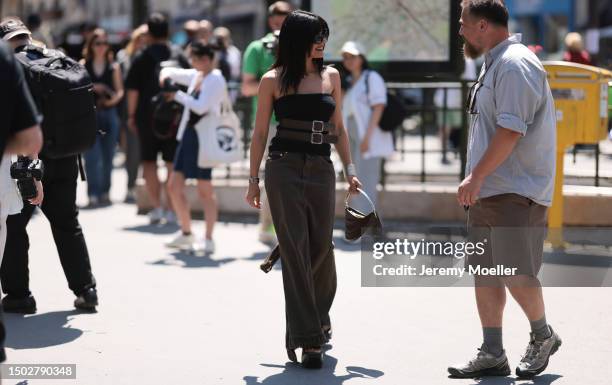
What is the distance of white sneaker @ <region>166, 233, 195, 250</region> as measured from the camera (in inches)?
388

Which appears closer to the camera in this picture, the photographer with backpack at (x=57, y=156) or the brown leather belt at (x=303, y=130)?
the brown leather belt at (x=303, y=130)

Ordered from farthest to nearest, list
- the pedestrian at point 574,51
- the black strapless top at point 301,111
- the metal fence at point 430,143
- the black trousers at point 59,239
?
the pedestrian at point 574,51
the metal fence at point 430,143
the black trousers at point 59,239
the black strapless top at point 301,111

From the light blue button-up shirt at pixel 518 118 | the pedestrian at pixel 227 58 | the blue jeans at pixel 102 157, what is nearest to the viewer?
the light blue button-up shirt at pixel 518 118

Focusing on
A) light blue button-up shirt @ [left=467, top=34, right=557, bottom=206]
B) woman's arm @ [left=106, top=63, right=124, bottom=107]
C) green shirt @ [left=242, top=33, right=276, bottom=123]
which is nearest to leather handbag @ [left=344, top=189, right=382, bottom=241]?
light blue button-up shirt @ [left=467, top=34, right=557, bottom=206]

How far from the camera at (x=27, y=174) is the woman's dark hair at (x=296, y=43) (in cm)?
137

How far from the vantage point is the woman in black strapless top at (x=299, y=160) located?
235 inches

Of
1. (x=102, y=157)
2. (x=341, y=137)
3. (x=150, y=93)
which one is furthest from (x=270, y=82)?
(x=102, y=157)

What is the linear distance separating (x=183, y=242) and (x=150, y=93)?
200cm

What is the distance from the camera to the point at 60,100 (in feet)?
22.5

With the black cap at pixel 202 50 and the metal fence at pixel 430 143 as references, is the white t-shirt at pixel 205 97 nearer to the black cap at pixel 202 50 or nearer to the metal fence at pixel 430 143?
the black cap at pixel 202 50

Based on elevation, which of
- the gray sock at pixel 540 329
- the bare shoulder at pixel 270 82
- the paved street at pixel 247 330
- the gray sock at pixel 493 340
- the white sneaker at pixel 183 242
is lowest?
the paved street at pixel 247 330

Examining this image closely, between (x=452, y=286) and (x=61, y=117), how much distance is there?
2.81 m

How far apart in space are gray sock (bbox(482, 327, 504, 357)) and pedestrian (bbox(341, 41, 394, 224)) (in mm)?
4251

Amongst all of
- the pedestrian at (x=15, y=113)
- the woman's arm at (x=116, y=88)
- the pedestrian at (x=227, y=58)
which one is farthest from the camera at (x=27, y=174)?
the pedestrian at (x=227, y=58)
